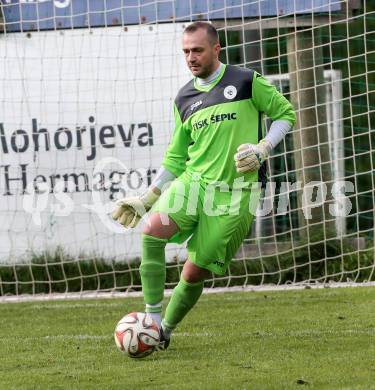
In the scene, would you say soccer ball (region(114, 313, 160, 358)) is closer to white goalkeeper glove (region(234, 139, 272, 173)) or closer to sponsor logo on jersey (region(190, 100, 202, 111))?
white goalkeeper glove (region(234, 139, 272, 173))

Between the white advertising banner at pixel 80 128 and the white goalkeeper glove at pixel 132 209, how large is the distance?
4154 mm

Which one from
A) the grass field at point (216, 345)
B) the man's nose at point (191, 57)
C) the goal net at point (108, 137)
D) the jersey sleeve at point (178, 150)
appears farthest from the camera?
the goal net at point (108, 137)

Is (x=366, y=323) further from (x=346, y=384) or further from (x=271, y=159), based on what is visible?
(x=271, y=159)

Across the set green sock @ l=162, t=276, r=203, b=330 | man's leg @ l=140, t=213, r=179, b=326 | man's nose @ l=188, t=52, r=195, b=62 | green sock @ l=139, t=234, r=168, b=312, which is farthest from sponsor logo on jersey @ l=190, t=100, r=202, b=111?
green sock @ l=162, t=276, r=203, b=330

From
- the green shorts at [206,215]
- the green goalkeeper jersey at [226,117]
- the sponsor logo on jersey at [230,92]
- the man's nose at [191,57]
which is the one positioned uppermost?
the man's nose at [191,57]

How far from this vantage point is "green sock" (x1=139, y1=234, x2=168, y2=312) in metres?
6.91

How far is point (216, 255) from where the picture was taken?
6996mm

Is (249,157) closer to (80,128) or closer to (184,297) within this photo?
(184,297)

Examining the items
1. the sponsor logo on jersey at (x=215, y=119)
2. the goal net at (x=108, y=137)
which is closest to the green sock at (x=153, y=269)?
the sponsor logo on jersey at (x=215, y=119)

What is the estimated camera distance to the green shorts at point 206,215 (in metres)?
6.95

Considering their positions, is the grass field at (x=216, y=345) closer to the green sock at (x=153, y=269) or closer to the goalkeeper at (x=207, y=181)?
the green sock at (x=153, y=269)

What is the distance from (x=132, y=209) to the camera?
23.8ft

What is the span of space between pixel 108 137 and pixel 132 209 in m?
4.35

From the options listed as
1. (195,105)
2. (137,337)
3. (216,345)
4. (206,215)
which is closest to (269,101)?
(195,105)
